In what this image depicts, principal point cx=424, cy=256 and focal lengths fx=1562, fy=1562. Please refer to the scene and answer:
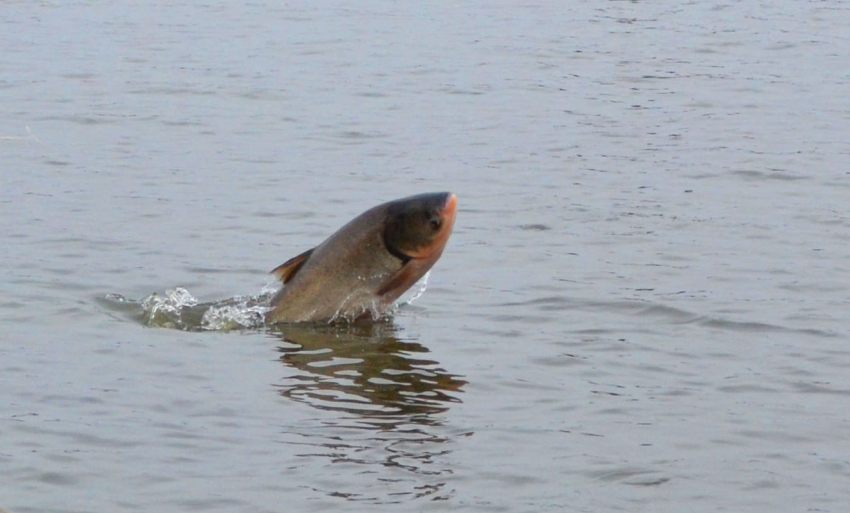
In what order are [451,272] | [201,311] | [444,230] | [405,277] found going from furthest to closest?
[451,272]
[201,311]
[405,277]
[444,230]

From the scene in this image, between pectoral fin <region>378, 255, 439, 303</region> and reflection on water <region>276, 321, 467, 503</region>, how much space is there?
0.90 feet

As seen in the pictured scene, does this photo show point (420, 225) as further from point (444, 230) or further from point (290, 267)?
point (290, 267)

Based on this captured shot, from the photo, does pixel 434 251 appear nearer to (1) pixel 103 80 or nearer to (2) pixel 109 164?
(2) pixel 109 164

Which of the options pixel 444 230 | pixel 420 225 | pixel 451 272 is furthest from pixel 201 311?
pixel 451 272

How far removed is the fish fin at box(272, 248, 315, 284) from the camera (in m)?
9.09

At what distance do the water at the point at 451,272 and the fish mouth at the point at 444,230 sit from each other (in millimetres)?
543

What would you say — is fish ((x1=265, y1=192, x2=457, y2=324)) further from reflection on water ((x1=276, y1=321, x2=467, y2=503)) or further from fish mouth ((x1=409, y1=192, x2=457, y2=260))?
reflection on water ((x1=276, y1=321, x2=467, y2=503))

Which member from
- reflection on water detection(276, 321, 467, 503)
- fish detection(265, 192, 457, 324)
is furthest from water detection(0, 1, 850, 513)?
fish detection(265, 192, 457, 324)

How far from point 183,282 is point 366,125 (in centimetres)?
625

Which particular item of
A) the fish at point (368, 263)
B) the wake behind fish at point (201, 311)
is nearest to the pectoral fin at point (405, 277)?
the fish at point (368, 263)

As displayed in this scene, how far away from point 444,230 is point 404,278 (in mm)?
452

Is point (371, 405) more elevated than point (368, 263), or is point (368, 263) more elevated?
point (368, 263)

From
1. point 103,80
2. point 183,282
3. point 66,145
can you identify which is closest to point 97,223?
point 183,282

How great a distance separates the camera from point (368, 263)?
360 inches
